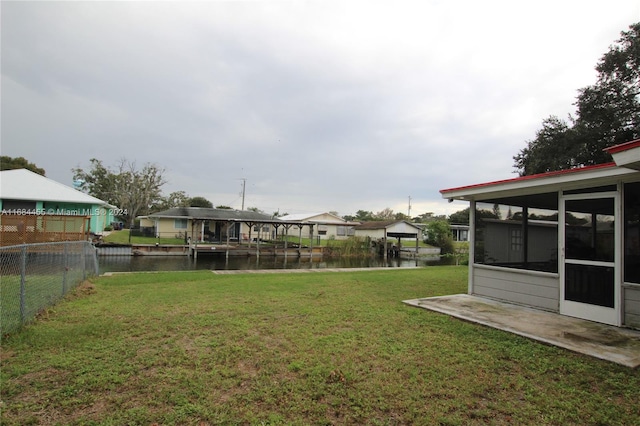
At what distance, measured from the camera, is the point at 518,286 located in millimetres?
6109

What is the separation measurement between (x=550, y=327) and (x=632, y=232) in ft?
6.14

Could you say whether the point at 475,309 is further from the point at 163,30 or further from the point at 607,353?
the point at 163,30

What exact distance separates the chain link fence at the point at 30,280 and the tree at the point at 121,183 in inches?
1716

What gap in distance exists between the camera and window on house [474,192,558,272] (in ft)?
19.1

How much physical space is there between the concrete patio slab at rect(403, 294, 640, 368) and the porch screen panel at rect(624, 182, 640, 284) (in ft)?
2.72

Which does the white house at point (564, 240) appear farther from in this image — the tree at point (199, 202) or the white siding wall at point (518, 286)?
the tree at point (199, 202)

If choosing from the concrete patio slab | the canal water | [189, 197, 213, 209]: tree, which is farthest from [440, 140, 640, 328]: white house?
[189, 197, 213, 209]: tree

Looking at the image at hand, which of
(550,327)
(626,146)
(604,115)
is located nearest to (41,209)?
(550,327)

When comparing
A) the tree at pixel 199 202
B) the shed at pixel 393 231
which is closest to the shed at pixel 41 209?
the shed at pixel 393 231

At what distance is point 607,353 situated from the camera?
3.58 meters

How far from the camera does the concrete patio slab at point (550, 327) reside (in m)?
3.67

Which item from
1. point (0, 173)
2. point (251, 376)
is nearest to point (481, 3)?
point (251, 376)

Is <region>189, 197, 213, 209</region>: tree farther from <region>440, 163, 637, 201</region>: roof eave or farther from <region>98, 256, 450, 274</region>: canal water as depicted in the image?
<region>440, 163, 637, 201</region>: roof eave

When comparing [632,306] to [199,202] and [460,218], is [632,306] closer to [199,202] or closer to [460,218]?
[460,218]
